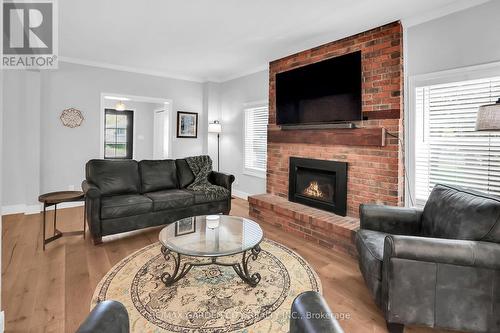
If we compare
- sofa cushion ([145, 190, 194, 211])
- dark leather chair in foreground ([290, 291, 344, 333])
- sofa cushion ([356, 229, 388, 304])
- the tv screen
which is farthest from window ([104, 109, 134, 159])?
dark leather chair in foreground ([290, 291, 344, 333])

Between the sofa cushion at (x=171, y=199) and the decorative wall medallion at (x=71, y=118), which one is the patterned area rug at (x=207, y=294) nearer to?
the sofa cushion at (x=171, y=199)

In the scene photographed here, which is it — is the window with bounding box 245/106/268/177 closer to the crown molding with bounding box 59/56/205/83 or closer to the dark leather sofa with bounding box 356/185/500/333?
the crown molding with bounding box 59/56/205/83

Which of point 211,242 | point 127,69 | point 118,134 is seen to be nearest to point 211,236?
point 211,242

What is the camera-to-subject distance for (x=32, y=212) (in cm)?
440

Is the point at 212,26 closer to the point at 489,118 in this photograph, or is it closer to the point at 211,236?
the point at 211,236

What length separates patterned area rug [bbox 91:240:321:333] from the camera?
6.10 feet

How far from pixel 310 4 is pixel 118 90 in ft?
12.8

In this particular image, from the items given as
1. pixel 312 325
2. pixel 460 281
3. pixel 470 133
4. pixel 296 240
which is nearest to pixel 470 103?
pixel 470 133

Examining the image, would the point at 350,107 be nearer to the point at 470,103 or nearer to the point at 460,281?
the point at 470,103

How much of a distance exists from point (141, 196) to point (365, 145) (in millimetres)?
2953

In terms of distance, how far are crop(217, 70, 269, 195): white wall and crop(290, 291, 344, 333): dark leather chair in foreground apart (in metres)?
4.09

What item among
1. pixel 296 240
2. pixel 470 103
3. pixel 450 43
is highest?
pixel 450 43

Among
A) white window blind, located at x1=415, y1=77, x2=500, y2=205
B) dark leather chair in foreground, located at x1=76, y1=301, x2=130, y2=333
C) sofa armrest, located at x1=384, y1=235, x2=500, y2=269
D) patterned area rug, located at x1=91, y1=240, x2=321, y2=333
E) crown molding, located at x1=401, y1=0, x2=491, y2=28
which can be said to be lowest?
patterned area rug, located at x1=91, y1=240, x2=321, y2=333

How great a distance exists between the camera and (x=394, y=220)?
8.02 ft
